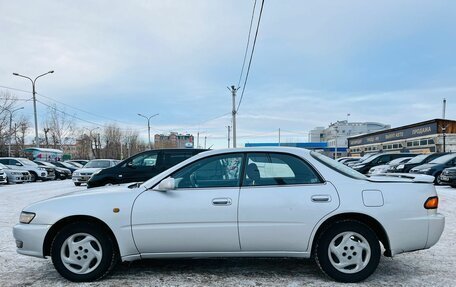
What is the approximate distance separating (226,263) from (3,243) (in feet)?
12.4

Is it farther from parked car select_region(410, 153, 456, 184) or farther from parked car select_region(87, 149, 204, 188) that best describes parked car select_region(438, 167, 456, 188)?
parked car select_region(87, 149, 204, 188)

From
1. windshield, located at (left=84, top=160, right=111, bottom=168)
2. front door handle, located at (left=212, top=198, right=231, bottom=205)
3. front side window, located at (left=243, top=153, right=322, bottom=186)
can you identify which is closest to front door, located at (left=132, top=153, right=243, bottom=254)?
front door handle, located at (left=212, top=198, right=231, bottom=205)

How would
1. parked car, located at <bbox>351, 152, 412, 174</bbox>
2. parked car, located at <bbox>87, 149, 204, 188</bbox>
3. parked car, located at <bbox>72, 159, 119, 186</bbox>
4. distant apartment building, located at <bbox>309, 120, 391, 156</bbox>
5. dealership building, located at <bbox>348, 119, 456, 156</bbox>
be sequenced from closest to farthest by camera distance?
parked car, located at <bbox>87, 149, 204, 188</bbox>, parked car, located at <bbox>72, 159, 119, 186</bbox>, parked car, located at <bbox>351, 152, 412, 174</bbox>, dealership building, located at <bbox>348, 119, 456, 156</bbox>, distant apartment building, located at <bbox>309, 120, 391, 156</bbox>

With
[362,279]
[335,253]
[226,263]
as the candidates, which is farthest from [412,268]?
[226,263]

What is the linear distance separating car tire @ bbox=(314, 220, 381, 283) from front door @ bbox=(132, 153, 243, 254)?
97 centimetres

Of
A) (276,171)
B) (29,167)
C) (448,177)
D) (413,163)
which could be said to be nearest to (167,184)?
(276,171)

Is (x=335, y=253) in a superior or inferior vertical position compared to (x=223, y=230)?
inferior

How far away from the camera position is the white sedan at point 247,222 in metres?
3.68

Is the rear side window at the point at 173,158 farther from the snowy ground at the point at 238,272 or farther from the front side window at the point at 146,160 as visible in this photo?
the snowy ground at the point at 238,272

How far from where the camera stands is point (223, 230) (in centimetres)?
369

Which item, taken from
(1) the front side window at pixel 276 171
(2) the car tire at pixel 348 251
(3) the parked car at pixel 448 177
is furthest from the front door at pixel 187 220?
(3) the parked car at pixel 448 177

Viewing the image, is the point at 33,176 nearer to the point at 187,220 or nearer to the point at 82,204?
the point at 82,204

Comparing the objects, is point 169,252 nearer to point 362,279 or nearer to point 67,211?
point 67,211

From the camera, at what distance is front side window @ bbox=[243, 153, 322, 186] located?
3.84 meters
